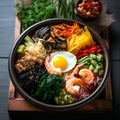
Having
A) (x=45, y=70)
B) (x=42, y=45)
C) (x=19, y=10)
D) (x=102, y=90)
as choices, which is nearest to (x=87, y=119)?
(x=102, y=90)

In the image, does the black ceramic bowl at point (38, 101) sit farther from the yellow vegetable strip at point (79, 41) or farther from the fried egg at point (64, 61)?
the fried egg at point (64, 61)

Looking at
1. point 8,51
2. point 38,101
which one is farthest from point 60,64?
point 8,51

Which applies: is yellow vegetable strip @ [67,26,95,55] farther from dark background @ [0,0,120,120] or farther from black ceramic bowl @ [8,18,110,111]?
dark background @ [0,0,120,120]

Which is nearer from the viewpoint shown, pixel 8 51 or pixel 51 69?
pixel 51 69

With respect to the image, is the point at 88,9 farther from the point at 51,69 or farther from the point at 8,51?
the point at 8,51

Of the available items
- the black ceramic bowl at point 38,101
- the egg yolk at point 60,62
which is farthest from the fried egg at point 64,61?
the black ceramic bowl at point 38,101

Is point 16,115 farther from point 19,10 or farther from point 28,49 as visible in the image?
point 19,10

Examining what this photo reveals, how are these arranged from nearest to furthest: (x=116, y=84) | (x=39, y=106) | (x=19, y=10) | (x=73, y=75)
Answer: (x=39, y=106) → (x=73, y=75) → (x=116, y=84) → (x=19, y=10)
